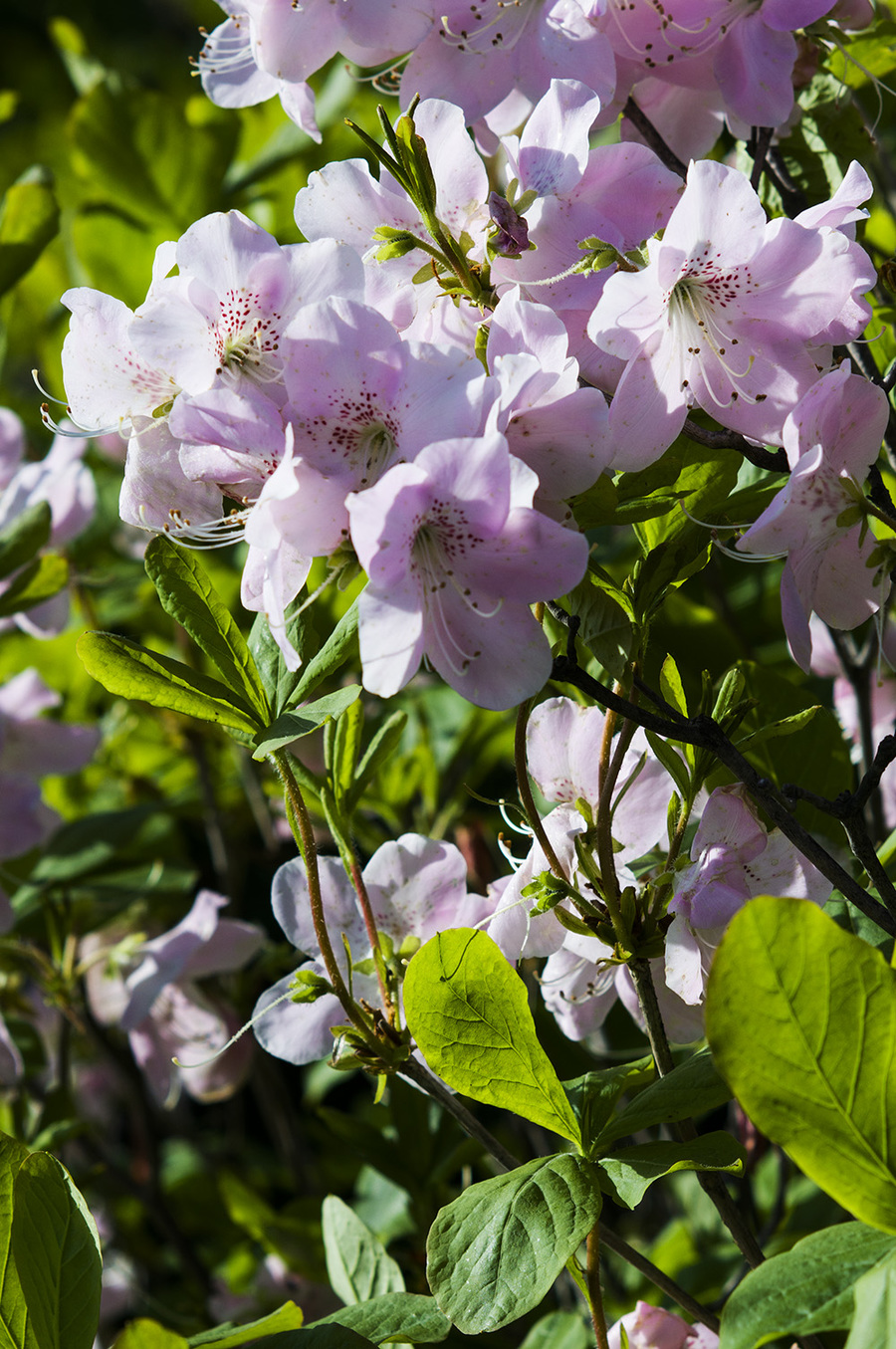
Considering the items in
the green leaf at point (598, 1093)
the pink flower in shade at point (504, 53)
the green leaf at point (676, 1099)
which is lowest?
the green leaf at point (598, 1093)

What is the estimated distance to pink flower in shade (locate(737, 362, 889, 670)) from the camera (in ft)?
1.83

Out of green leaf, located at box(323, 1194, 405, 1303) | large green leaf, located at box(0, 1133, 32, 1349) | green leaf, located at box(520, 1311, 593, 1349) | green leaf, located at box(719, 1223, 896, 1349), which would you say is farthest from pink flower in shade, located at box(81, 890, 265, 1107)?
green leaf, located at box(719, 1223, 896, 1349)

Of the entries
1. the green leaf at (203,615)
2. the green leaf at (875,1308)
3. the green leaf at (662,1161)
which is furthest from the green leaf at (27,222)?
the green leaf at (875,1308)

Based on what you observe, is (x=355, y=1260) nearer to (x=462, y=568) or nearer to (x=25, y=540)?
(x=462, y=568)

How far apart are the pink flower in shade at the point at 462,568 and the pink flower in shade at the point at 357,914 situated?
242 millimetres

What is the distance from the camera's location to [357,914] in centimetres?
80

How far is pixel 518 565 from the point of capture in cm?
54

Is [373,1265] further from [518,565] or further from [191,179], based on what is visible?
[191,179]

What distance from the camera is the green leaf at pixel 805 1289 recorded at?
454 mm

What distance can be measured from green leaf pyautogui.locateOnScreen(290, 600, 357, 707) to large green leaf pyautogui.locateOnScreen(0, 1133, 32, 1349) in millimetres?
259

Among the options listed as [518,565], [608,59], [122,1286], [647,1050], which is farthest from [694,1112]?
[122,1286]

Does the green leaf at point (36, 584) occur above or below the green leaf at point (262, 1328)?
above

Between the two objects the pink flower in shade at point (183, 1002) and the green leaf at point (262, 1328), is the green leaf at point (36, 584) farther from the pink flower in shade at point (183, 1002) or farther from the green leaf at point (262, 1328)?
the green leaf at point (262, 1328)

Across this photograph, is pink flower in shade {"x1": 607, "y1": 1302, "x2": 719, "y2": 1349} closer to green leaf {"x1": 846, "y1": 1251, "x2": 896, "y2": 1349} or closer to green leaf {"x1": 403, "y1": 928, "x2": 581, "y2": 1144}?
green leaf {"x1": 403, "y1": 928, "x2": 581, "y2": 1144}
